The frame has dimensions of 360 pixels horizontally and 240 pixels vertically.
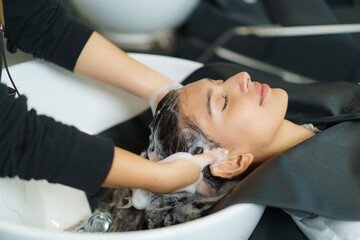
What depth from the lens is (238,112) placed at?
1.01 m

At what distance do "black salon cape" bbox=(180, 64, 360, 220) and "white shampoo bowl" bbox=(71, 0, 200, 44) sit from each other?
1103 mm

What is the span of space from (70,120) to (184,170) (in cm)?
58

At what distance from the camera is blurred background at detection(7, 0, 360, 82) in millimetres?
1894

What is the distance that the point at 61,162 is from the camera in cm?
74

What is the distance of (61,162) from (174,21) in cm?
162

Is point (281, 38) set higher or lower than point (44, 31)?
lower

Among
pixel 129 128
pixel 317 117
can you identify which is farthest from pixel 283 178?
pixel 129 128

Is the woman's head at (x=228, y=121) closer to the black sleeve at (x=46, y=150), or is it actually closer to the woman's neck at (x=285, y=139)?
the woman's neck at (x=285, y=139)

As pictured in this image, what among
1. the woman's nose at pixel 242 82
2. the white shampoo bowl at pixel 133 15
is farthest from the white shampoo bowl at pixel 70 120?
the white shampoo bowl at pixel 133 15

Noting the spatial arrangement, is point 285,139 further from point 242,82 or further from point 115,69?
point 115,69

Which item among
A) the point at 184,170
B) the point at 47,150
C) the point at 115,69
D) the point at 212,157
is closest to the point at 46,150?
the point at 47,150

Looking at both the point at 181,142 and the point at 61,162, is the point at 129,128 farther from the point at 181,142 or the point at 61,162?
the point at 61,162

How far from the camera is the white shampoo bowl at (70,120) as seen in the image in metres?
0.80

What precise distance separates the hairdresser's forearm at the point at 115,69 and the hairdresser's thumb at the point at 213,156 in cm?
33
